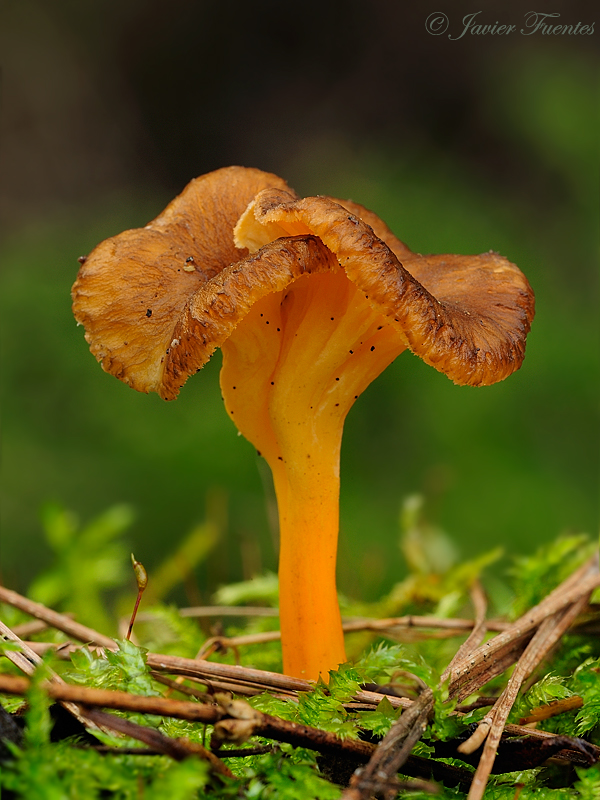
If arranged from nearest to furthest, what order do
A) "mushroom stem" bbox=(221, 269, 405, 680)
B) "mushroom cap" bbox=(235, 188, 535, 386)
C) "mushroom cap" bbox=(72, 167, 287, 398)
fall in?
"mushroom cap" bbox=(235, 188, 535, 386) → "mushroom cap" bbox=(72, 167, 287, 398) → "mushroom stem" bbox=(221, 269, 405, 680)

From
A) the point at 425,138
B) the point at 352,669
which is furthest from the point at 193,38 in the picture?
the point at 352,669

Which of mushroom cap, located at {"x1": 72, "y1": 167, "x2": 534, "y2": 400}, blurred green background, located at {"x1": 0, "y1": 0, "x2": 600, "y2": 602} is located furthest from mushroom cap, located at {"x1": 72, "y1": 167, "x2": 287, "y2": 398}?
blurred green background, located at {"x1": 0, "y1": 0, "x2": 600, "y2": 602}

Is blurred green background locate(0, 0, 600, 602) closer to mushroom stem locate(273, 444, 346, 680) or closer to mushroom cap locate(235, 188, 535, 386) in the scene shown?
mushroom stem locate(273, 444, 346, 680)

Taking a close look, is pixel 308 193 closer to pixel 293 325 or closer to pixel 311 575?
pixel 293 325

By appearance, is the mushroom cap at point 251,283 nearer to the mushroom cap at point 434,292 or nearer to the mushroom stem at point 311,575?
the mushroom cap at point 434,292

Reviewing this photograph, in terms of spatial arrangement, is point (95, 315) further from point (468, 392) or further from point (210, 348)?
point (468, 392)

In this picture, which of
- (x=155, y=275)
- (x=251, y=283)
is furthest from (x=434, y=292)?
(x=155, y=275)
